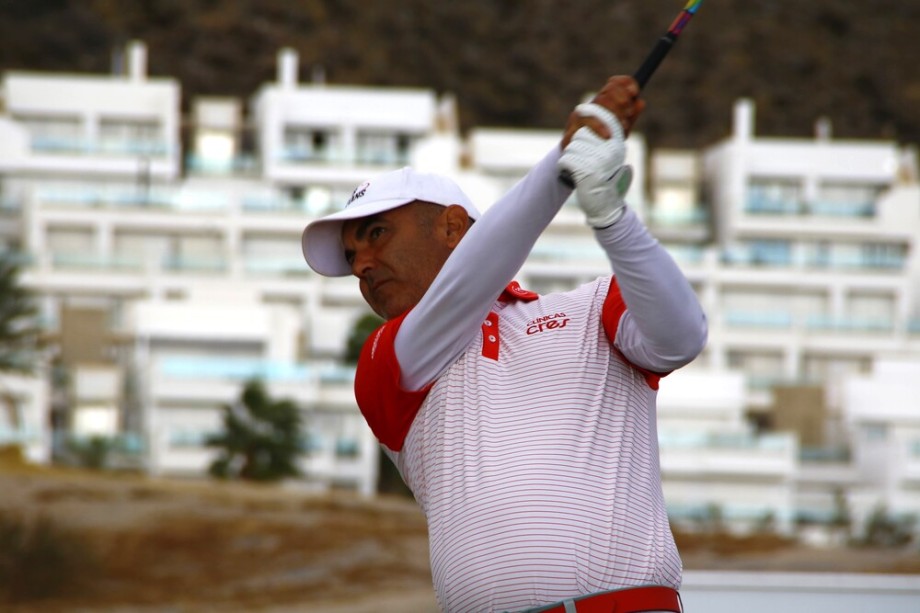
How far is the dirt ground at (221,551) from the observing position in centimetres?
2731

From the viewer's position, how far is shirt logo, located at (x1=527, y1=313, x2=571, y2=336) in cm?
350

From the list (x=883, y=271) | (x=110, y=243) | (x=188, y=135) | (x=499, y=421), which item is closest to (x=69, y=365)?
(x=110, y=243)

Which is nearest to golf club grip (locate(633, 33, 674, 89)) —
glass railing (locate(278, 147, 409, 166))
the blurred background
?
the blurred background

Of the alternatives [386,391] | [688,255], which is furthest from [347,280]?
[386,391]

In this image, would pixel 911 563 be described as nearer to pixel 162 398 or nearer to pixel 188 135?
pixel 162 398

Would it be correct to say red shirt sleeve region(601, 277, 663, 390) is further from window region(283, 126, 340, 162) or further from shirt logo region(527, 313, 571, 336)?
window region(283, 126, 340, 162)

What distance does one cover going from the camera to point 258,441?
133 feet

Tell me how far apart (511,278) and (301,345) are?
4629cm

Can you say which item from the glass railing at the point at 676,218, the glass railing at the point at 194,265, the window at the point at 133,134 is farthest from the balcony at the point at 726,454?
the window at the point at 133,134

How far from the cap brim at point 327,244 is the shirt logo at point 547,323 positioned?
13.1 inches

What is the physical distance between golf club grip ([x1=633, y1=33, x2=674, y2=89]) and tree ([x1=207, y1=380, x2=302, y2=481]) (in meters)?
36.9

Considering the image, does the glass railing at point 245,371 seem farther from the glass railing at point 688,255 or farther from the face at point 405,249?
the face at point 405,249

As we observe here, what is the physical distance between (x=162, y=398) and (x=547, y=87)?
5789cm

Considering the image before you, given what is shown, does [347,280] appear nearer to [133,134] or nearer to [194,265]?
[194,265]
